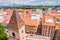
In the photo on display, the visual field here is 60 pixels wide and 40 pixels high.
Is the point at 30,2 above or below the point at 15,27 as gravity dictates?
above

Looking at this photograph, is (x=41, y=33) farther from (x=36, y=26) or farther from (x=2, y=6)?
(x=2, y=6)

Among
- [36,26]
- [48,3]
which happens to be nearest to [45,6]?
[48,3]

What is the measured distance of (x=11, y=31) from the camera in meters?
19.2

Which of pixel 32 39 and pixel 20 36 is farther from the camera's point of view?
pixel 32 39

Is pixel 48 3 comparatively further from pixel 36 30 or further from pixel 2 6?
pixel 36 30

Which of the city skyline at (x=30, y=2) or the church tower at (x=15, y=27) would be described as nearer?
the church tower at (x=15, y=27)

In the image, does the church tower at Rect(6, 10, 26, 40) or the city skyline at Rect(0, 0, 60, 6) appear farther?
the city skyline at Rect(0, 0, 60, 6)

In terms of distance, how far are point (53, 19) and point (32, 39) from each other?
20.4 ft

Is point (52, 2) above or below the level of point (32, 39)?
above

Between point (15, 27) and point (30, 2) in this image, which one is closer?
point (15, 27)

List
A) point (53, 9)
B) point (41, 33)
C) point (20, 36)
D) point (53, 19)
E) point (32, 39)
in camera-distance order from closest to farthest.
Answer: point (20, 36) → point (32, 39) → point (41, 33) → point (53, 19) → point (53, 9)

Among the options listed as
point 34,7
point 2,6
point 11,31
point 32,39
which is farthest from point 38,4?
point 11,31

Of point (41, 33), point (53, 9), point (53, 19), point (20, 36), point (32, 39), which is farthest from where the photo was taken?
point (53, 9)

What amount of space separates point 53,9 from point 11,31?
17.4m
